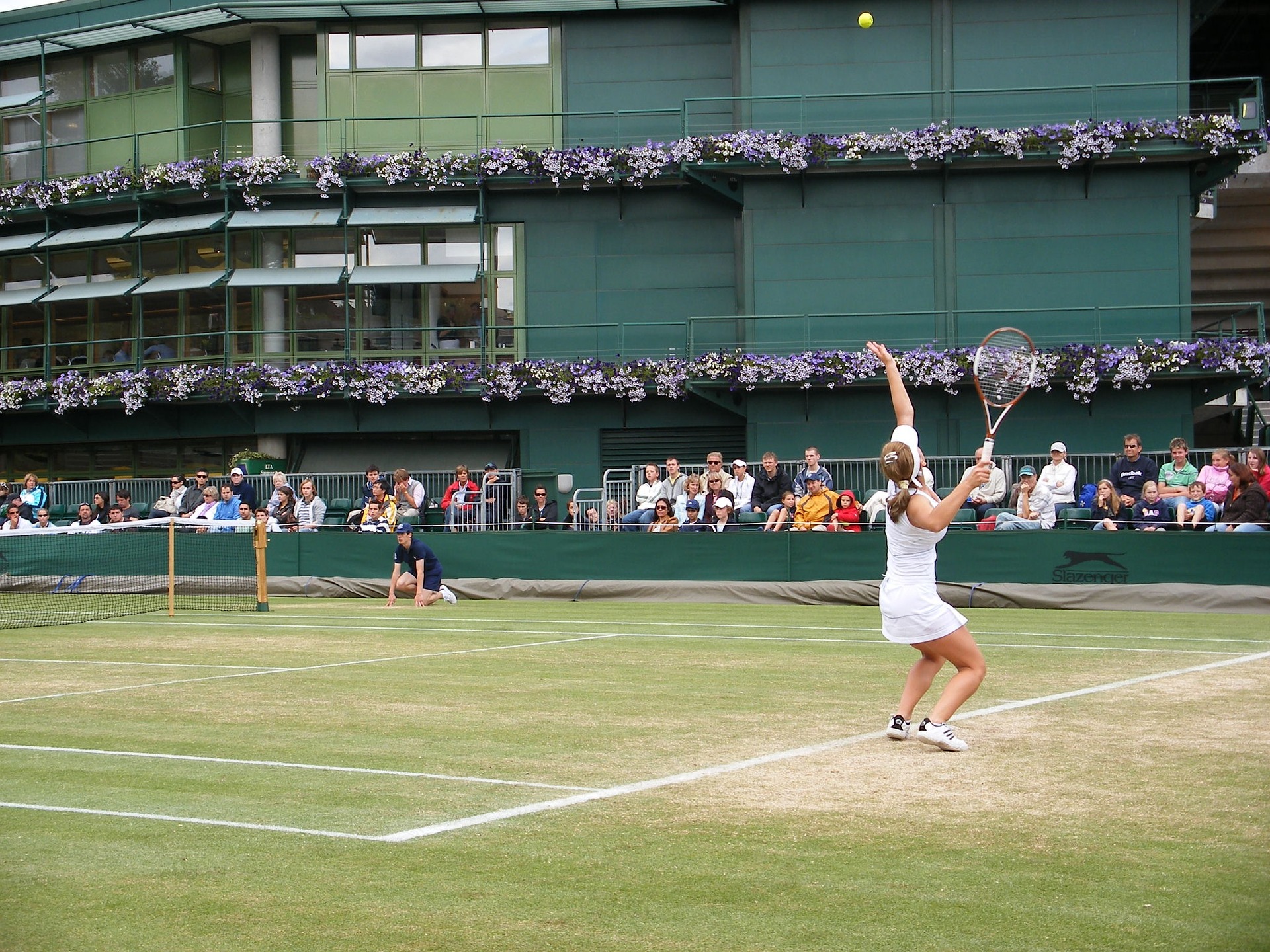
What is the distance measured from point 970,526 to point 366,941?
1870cm

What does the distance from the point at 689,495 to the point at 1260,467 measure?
9.17m

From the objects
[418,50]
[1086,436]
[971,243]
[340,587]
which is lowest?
[340,587]

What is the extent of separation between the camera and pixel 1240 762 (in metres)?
8.27

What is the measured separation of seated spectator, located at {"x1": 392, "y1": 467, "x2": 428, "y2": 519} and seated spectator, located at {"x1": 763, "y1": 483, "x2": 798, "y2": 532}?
7.14m

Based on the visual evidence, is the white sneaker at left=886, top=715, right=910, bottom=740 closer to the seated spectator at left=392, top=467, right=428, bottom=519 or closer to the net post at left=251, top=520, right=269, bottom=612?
the net post at left=251, top=520, right=269, bottom=612

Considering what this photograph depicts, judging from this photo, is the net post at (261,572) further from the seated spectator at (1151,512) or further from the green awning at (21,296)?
the green awning at (21,296)

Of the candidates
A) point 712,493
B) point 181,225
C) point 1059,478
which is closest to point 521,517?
point 712,493

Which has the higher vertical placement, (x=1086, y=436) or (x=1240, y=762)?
(x=1086, y=436)

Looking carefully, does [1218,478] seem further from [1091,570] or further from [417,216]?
[417,216]

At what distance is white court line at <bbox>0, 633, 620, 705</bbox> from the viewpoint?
40.3 feet

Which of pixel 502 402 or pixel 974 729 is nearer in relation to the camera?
pixel 974 729

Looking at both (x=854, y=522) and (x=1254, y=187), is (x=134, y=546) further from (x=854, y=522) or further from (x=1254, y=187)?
(x=1254, y=187)

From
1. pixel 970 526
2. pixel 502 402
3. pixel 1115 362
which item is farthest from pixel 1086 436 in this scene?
pixel 502 402

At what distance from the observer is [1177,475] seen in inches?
874
